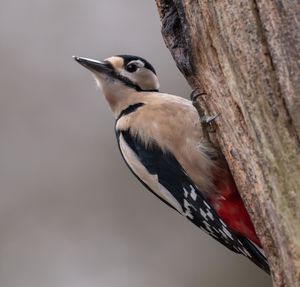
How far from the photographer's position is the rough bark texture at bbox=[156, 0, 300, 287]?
2.12 meters

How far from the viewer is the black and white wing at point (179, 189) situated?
2.98 metres

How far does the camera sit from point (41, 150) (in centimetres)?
590

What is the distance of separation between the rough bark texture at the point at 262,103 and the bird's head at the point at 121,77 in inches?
34.1

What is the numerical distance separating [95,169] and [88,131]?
334mm

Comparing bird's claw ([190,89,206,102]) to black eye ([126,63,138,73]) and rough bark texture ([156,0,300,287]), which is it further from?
black eye ([126,63,138,73])

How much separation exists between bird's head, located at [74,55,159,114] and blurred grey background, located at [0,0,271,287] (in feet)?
7.54

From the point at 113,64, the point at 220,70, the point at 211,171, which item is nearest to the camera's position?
the point at 220,70

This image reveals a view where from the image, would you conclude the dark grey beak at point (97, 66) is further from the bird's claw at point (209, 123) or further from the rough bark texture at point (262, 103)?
the rough bark texture at point (262, 103)

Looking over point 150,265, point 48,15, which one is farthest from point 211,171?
point 48,15

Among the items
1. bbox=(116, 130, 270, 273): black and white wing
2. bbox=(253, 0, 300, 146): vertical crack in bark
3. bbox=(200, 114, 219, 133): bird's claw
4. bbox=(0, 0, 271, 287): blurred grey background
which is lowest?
bbox=(0, 0, 271, 287): blurred grey background

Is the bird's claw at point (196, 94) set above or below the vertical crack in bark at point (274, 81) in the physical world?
below

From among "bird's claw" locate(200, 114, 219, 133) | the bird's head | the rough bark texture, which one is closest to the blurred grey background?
the bird's head

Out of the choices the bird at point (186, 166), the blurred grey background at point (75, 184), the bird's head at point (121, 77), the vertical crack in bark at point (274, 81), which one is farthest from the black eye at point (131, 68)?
the blurred grey background at point (75, 184)

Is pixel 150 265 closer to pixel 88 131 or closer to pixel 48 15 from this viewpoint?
pixel 88 131
